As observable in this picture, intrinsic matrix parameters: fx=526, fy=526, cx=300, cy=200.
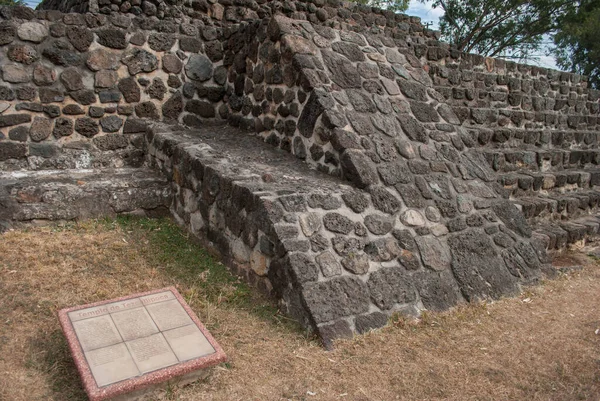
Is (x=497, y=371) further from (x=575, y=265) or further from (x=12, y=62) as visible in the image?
(x=12, y=62)

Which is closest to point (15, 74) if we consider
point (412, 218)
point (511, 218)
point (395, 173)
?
point (395, 173)

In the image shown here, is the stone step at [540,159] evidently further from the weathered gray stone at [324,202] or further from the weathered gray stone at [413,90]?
the weathered gray stone at [324,202]

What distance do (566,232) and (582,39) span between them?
2017 cm

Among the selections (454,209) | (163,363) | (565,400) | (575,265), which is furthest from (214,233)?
(575,265)

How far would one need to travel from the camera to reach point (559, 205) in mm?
6195

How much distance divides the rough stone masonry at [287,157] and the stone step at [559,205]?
3cm

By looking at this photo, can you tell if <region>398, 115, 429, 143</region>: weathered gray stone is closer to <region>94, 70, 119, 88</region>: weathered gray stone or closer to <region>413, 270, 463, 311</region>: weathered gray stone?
<region>413, 270, 463, 311</region>: weathered gray stone

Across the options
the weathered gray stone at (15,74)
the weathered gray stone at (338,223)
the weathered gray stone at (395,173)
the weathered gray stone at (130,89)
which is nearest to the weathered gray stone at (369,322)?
the weathered gray stone at (338,223)

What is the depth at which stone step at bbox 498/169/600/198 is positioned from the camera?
6.20 m

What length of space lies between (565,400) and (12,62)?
17.1 ft

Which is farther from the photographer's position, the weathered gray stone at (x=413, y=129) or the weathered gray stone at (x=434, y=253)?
the weathered gray stone at (x=413, y=129)

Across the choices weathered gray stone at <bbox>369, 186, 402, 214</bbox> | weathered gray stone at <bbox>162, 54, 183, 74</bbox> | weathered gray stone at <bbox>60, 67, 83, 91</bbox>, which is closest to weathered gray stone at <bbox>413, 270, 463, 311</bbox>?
weathered gray stone at <bbox>369, 186, 402, 214</bbox>

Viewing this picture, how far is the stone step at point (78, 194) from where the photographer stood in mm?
4477

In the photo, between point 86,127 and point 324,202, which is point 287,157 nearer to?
point 324,202
